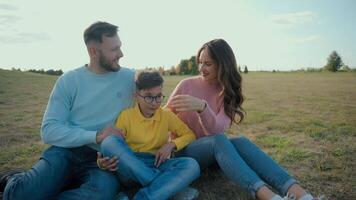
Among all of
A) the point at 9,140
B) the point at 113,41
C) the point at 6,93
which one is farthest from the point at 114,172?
the point at 6,93

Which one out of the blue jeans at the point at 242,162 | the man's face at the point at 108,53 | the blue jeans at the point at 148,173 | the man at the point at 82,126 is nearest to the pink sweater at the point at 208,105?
the blue jeans at the point at 242,162

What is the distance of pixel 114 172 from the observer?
13.8ft

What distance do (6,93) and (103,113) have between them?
1362 cm

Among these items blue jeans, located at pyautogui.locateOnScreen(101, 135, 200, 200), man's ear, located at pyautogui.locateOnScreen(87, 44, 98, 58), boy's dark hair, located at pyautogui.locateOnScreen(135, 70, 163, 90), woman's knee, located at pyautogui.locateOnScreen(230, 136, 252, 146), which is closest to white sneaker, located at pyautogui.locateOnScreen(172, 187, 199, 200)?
blue jeans, located at pyautogui.locateOnScreen(101, 135, 200, 200)

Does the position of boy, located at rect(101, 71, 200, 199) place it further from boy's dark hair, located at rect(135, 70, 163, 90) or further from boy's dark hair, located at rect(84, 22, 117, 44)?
boy's dark hair, located at rect(84, 22, 117, 44)

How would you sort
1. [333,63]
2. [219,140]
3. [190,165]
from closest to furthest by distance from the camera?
[190,165] < [219,140] < [333,63]

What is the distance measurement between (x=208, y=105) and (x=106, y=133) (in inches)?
50.1

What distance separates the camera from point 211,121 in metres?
4.41

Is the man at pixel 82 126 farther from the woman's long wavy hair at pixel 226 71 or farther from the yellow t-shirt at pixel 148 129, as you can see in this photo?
the woman's long wavy hair at pixel 226 71

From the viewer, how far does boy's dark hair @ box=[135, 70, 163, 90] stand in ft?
14.1

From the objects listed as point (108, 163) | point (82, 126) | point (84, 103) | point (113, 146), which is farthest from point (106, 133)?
point (84, 103)

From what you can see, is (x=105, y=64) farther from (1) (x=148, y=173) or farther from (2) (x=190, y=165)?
(2) (x=190, y=165)

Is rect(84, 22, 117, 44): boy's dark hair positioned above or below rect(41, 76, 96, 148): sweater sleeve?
above

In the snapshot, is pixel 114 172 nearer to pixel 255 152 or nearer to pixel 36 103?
pixel 255 152
